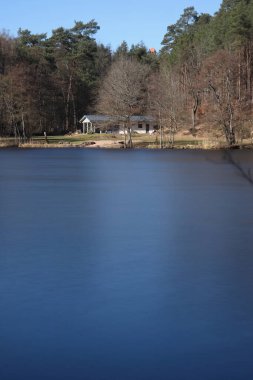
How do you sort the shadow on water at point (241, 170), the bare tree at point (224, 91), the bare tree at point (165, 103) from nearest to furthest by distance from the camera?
the shadow on water at point (241, 170), the bare tree at point (224, 91), the bare tree at point (165, 103)

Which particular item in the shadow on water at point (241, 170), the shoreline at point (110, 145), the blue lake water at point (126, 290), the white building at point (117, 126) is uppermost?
the white building at point (117, 126)

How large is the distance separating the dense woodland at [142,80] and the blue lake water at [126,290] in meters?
31.4

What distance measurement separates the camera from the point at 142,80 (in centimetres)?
6297

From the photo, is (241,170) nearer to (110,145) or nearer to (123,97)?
(110,145)

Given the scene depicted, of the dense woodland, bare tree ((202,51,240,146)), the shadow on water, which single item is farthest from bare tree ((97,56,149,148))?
the shadow on water

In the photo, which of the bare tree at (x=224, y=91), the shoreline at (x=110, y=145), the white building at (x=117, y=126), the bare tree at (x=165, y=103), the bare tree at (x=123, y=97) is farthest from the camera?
the white building at (x=117, y=126)

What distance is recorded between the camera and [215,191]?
1758cm

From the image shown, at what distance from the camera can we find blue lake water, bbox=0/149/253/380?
16.5ft

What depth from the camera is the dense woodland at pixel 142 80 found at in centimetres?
4588

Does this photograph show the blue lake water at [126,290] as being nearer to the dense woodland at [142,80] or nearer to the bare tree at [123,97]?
the dense woodland at [142,80]

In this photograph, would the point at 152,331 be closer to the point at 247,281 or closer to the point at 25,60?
the point at 247,281

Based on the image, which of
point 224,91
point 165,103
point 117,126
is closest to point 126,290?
point 224,91

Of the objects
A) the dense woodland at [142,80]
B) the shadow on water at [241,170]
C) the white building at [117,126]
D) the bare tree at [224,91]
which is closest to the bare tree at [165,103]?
the dense woodland at [142,80]

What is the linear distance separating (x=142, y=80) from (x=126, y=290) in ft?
188
